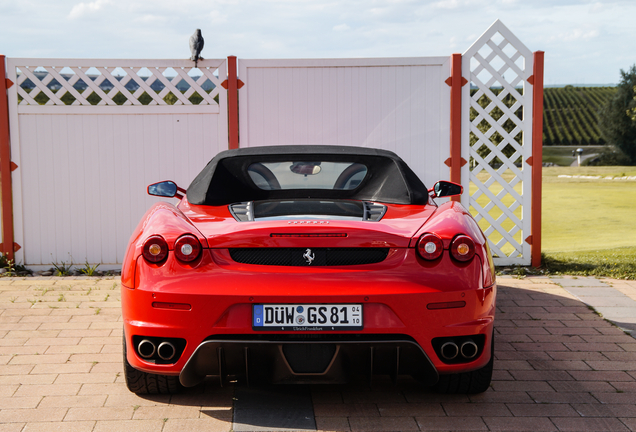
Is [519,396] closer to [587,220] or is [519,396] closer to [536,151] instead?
[536,151]

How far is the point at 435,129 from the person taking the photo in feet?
22.9

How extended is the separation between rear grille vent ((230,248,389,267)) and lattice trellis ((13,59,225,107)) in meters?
4.53

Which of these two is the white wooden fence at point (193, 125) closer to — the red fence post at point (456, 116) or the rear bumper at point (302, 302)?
the red fence post at point (456, 116)

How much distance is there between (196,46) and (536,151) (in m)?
3.89

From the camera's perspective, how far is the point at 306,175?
3863mm

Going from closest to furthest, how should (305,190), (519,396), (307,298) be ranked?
(307,298)
(519,396)
(305,190)

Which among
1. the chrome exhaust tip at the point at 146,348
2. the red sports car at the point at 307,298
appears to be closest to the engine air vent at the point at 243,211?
the red sports car at the point at 307,298

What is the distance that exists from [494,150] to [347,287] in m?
4.94

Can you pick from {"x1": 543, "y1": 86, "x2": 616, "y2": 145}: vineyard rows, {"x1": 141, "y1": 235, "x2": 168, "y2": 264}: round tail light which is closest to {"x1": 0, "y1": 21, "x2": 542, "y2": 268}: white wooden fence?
{"x1": 141, "y1": 235, "x2": 168, "y2": 264}: round tail light

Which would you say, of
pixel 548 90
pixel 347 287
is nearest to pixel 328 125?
pixel 347 287

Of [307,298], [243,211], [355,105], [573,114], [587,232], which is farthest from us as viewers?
[573,114]

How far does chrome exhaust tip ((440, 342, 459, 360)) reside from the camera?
2730mm

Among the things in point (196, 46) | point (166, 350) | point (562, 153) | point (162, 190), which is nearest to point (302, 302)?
point (166, 350)

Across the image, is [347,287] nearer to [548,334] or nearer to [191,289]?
[191,289]
